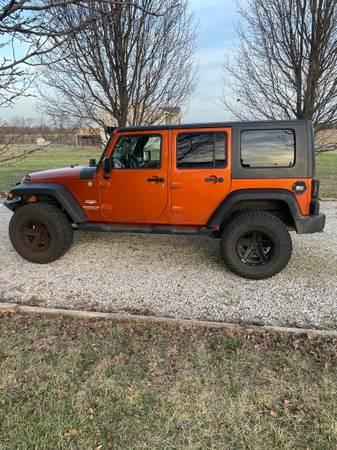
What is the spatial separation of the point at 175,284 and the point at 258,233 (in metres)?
1.21

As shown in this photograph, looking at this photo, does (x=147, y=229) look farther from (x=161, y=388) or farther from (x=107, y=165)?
(x=161, y=388)

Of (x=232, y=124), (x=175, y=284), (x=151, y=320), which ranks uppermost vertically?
(x=232, y=124)

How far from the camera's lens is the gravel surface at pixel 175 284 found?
11.8 ft

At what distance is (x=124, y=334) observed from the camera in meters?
3.11

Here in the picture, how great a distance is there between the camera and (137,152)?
15.1ft

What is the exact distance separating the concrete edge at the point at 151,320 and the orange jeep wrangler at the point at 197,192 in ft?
4.05

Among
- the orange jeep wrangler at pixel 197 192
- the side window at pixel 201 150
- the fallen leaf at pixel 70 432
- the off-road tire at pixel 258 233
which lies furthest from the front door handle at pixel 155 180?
the fallen leaf at pixel 70 432

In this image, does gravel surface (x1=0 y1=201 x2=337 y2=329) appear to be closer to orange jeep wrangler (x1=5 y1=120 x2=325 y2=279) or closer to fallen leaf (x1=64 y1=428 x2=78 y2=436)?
orange jeep wrangler (x1=5 y1=120 x2=325 y2=279)

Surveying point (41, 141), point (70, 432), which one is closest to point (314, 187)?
point (41, 141)

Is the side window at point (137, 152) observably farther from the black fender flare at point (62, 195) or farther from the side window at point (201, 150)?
the black fender flare at point (62, 195)

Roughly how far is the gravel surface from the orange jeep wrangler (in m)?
0.35

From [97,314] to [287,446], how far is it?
6.69ft

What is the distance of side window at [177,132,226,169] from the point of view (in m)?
4.27

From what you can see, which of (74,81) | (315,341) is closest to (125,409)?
(315,341)
